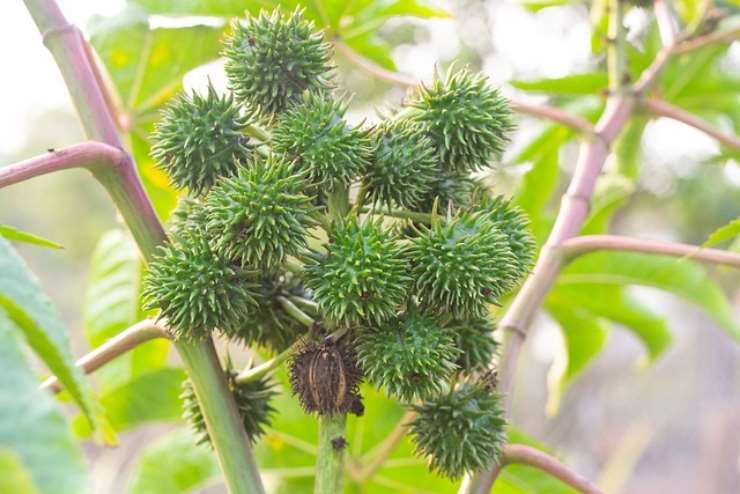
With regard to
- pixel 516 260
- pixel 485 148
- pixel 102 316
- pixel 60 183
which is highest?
pixel 485 148

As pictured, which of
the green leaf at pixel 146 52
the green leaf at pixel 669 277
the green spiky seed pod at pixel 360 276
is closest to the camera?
the green spiky seed pod at pixel 360 276

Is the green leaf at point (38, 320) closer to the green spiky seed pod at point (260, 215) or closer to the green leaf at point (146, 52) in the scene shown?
the green spiky seed pod at point (260, 215)

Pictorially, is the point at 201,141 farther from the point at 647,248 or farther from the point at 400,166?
the point at 647,248

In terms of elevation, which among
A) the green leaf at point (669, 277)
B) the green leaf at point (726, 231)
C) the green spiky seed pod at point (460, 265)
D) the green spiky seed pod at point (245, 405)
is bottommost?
the green spiky seed pod at point (245, 405)

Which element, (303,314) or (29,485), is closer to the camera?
(29,485)

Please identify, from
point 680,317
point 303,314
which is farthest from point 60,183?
point 303,314

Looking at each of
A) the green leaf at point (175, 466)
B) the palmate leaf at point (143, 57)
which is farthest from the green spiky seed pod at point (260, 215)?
the green leaf at point (175, 466)

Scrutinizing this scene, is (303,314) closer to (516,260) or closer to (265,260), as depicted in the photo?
(265,260)
